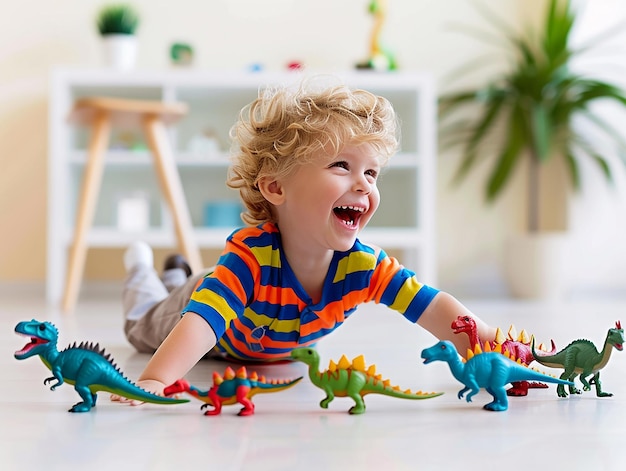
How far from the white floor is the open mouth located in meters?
0.23

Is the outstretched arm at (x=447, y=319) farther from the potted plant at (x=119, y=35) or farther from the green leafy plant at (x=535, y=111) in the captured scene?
the potted plant at (x=119, y=35)

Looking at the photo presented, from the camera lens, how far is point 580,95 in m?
2.98

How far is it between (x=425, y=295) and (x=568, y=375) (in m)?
0.22

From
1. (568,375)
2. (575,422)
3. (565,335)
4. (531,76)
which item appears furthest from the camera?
(531,76)

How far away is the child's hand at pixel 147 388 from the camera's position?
0.92 meters

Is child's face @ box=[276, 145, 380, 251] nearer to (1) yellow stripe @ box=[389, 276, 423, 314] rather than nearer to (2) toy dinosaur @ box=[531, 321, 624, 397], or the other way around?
(1) yellow stripe @ box=[389, 276, 423, 314]

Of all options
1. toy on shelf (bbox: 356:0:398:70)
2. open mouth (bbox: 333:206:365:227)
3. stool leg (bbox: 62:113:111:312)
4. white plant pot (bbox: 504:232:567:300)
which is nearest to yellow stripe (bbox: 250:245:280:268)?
open mouth (bbox: 333:206:365:227)

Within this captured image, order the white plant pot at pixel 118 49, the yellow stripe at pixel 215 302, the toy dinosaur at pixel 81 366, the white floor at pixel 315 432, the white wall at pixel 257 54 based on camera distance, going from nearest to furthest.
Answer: the white floor at pixel 315 432 → the toy dinosaur at pixel 81 366 → the yellow stripe at pixel 215 302 → the white plant pot at pixel 118 49 → the white wall at pixel 257 54

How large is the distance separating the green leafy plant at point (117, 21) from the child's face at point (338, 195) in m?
2.09

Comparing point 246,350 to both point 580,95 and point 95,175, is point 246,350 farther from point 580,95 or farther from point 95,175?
point 580,95

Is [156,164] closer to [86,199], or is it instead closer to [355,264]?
[86,199]

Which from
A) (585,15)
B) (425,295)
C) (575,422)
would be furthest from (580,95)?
(575,422)

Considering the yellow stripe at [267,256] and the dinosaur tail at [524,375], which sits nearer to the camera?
the dinosaur tail at [524,375]

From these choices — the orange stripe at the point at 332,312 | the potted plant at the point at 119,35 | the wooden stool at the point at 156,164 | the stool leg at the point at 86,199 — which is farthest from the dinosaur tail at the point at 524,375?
the potted plant at the point at 119,35
